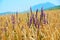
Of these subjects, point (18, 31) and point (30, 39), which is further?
point (18, 31)

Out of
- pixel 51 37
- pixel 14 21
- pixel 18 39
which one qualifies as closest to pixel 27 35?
pixel 18 39

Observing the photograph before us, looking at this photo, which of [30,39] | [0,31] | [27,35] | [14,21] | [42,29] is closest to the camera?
[30,39]

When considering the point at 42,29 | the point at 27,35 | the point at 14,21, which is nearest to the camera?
the point at 27,35

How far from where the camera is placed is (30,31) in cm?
257

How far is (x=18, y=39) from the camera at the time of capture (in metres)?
2.45

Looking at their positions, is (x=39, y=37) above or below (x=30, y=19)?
below

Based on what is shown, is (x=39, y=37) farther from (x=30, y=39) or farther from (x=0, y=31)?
(x=0, y=31)

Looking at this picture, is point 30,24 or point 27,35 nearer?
point 27,35

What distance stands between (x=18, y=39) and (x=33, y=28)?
40cm

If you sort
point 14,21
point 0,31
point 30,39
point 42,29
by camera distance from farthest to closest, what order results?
point 14,21, point 0,31, point 42,29, point 30,39

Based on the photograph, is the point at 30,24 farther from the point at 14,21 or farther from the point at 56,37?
the point at 56,37

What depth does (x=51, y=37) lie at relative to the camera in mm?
2348

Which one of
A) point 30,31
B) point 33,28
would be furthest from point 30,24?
point 30,31

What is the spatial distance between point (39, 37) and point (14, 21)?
80 centimetres
